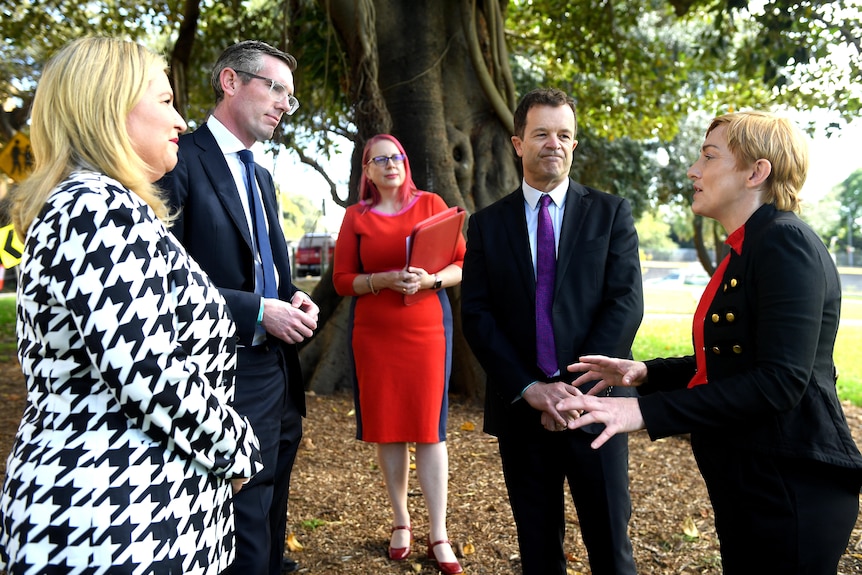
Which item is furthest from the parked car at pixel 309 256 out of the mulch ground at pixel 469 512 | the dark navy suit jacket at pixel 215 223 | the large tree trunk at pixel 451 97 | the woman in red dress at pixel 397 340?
the dark navy suit jacket at pixel 215 223

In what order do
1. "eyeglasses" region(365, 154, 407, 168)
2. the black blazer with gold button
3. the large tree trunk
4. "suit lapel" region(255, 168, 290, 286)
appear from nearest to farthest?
the black blazer with gold button
"suit lapel" region(255, 168, 290, 286)
"eyeglasses" region(365, 154, 407, 168)
the large tree trunk

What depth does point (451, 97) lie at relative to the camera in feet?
23.7

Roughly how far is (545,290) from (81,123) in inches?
72.5

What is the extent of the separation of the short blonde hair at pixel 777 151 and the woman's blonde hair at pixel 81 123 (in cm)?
166

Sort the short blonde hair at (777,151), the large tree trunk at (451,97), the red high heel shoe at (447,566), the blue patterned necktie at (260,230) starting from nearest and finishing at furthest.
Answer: the short blonde hair at (777,151) < the blue patterned necktie at (260,230) < the red high heel shoe at (447,566) < the large tree trunk at (451,97)

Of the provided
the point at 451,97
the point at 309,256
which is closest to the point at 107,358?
the point at 451,97

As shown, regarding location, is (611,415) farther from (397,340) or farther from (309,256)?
(309,256)

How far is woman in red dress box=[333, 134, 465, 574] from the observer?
160 inches

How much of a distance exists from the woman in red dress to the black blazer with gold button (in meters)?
2.10

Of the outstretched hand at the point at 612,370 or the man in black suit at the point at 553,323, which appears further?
the man in black suit at the point at 553,323

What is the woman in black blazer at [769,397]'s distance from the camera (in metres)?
1.97

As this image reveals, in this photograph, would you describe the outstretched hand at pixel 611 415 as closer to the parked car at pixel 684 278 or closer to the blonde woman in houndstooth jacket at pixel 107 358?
the blonde woman in houndstooth jacket at pixel 107 358

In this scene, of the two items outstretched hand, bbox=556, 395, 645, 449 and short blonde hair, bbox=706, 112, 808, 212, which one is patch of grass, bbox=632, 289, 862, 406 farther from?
outstretched hand, bbox=556, 395, 645, 449

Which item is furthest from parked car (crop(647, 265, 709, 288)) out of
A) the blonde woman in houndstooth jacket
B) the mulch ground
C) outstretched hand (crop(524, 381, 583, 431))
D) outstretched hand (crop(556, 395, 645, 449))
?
the blonde woman in houndstooth jacket
